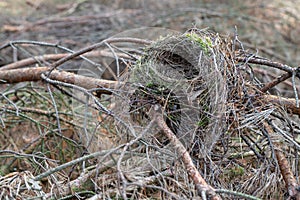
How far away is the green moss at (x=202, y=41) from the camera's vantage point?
1.76 meters

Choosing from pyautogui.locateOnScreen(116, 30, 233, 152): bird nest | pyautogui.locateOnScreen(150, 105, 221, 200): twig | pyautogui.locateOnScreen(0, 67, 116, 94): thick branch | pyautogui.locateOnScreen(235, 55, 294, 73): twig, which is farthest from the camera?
pyautogui.locateOnScreen(0, 67, 116, 94): thick branch

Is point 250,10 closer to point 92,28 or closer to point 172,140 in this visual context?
point 92,28

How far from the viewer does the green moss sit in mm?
1758

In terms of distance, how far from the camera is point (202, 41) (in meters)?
1.79

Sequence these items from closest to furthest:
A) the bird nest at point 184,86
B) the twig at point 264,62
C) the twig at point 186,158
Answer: the twig at point 186,158 → the bird nest at point 184,86 → the twig at point 264,62

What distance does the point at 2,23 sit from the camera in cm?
527

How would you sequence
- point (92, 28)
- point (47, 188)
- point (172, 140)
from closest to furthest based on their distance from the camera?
point (172, 140), point (47, 188), point (92, 28)

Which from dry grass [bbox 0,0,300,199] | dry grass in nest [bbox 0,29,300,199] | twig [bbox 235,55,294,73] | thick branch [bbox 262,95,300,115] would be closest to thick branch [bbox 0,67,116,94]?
dry grass [bbox 0,0,300,199]

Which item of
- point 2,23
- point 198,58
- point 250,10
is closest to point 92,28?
point 2,23

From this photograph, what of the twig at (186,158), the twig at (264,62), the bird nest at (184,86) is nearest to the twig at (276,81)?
the twig at (264,62)

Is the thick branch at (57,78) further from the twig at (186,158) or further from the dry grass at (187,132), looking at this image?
the twig at (186,158)

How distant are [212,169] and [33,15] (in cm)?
470

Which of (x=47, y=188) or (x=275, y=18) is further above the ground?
(x=275, y=18)

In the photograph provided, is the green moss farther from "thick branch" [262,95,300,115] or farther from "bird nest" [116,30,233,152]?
"thick branch" [262,95,300,115]
